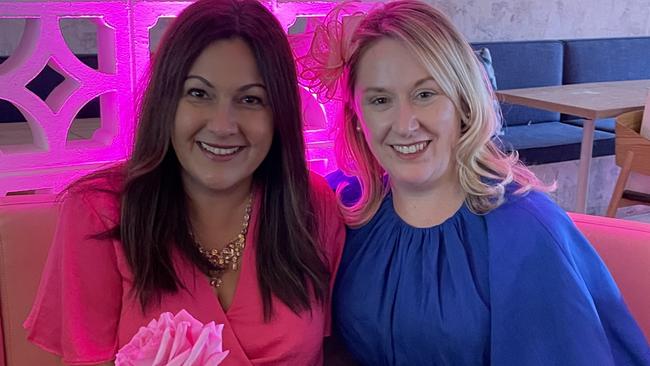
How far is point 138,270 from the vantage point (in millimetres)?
1322

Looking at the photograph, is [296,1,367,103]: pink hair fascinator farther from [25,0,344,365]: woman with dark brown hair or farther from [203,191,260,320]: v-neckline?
[203,191,260,320]: v-neckline

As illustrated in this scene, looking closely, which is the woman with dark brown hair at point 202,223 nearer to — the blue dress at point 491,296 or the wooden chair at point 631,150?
the blue dress at point 491,296

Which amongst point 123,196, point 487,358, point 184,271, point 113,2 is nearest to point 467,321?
point 487,358

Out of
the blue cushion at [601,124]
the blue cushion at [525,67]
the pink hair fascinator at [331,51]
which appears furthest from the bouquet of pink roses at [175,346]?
the blue cushion at [601,124]

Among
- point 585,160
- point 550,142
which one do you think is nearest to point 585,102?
point 585,160

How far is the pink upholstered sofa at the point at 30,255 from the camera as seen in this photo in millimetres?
1488

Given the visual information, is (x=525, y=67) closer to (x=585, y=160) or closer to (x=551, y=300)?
(x=585, y=160)

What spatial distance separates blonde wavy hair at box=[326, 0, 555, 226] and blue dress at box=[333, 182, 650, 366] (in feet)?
0.14

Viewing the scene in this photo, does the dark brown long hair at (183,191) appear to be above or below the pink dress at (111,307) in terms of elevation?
above

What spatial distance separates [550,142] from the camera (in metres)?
4.16

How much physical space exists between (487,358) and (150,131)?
0.72 metres

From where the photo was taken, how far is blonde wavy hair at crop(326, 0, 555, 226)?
137 cm

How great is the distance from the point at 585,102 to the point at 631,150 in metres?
0.34

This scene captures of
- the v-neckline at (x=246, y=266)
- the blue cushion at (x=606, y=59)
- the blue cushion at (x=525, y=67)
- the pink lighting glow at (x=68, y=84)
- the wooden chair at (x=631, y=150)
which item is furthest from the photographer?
the blue cushion at (x=606, y=59)
